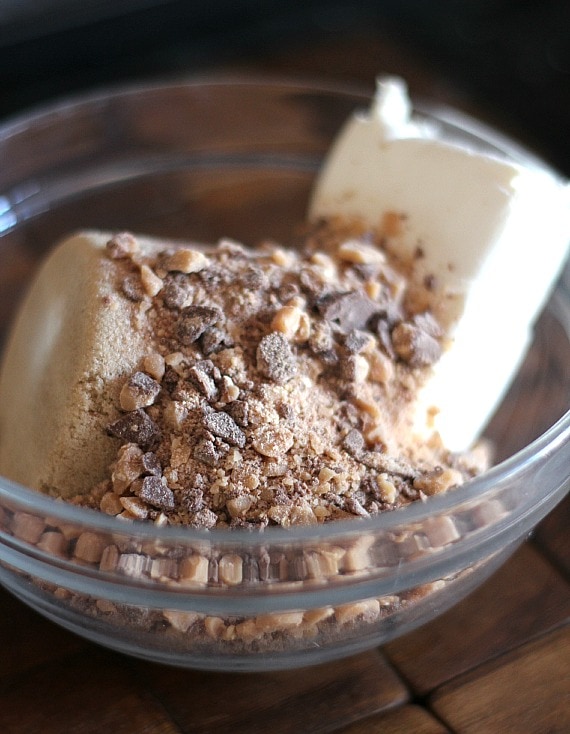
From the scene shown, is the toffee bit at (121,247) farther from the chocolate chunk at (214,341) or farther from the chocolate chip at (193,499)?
the chocolate chip at (193,499)

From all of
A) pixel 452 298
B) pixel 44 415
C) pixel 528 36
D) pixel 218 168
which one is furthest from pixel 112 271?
pixel 528 36

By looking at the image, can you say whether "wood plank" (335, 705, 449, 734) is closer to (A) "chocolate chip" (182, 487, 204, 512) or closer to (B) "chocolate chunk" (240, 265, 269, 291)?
(A) "chocolate chip" (182, 487, 204, 512)

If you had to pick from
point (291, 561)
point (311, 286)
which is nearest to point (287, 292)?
point (311, 286)

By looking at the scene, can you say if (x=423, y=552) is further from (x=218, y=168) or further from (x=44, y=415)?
(x=218, y=168)

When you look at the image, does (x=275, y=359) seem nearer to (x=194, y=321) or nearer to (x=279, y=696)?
(x=194, y=321)

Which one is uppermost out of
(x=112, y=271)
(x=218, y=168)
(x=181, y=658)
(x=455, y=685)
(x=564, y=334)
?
(x=218, y=168)

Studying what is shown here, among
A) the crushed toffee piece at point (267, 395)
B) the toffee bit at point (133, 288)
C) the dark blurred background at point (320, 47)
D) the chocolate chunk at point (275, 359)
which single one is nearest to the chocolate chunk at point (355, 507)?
the crushed toffee piece at point (267, 395)
